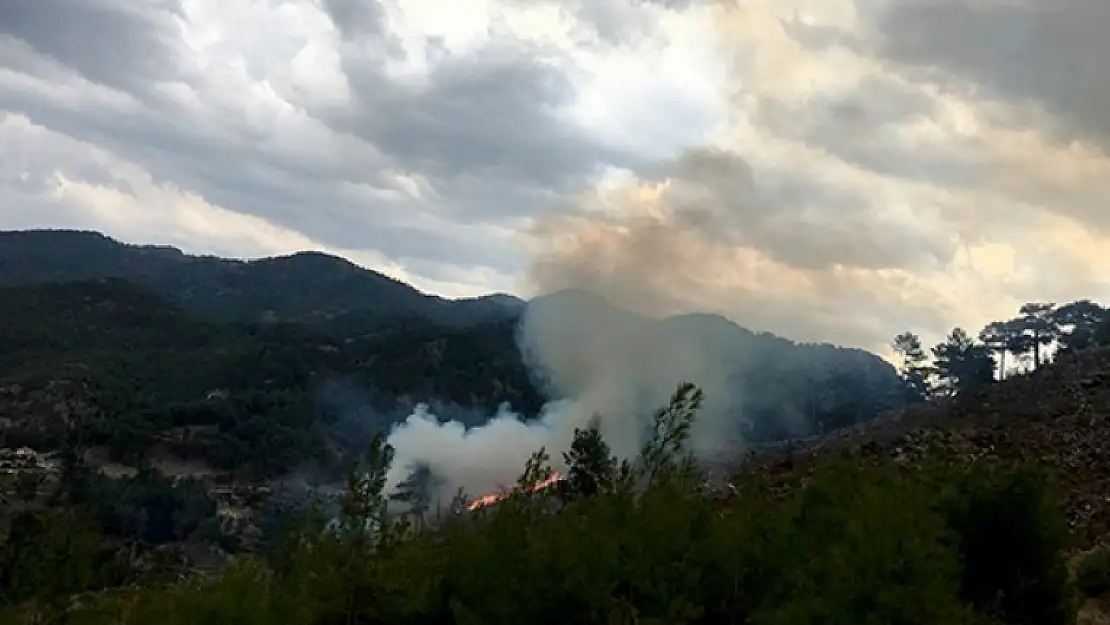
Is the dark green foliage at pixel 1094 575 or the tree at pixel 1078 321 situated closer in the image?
the dark green foliage at pixel 1094 575

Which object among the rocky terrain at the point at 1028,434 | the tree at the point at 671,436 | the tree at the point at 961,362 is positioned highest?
the tree at the point at 961,362

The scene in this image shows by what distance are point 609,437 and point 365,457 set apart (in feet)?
199

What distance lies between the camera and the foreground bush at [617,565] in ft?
40.2

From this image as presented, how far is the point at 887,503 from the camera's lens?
47.3 feet

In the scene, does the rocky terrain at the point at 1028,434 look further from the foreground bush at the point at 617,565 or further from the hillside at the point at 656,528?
the foreground bush at the point at 617,565

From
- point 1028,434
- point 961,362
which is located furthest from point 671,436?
point 961,362

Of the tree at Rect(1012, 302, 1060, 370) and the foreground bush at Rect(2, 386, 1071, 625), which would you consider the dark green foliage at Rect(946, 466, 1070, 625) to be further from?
the tree at Rect(1012, 302, 1060, 370)

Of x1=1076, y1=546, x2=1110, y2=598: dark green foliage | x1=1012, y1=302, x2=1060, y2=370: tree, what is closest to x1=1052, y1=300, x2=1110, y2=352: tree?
x1=1012, y1=302, x2=1060, y2=370: tree

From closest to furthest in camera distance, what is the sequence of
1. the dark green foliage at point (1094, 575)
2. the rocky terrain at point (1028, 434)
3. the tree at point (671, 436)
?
the tree at point (671, 436) → the dark green foliage at point (1094, 575) → the rocky terrain at point (1028, 434)

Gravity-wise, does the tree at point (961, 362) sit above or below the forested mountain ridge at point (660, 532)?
above

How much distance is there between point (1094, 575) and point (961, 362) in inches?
4141

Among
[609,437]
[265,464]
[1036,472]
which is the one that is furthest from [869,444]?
[265,464]

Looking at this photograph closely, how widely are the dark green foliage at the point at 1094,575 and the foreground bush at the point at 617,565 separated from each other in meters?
9.54

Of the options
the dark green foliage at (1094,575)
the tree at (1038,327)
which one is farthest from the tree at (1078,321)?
the dark green foliage at (1094,575)
